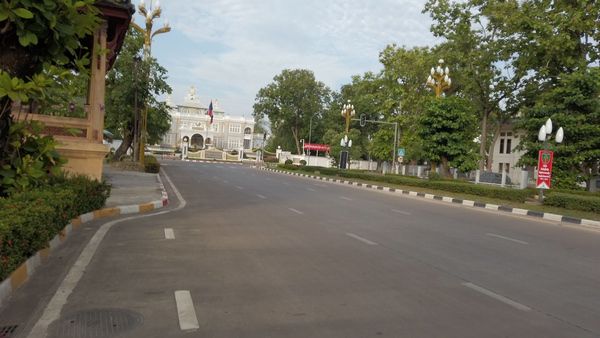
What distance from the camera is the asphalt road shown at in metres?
3.88

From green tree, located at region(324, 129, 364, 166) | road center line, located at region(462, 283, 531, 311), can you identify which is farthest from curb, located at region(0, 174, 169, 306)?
green tree, located at region(324, 129, 364, 166)

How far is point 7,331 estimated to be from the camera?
A: 363cm

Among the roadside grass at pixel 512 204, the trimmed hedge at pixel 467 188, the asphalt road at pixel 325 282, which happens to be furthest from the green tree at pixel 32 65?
the trimmed hedge at pixel 467 188

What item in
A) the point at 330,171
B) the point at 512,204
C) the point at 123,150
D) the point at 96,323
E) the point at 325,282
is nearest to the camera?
the point at 96,323

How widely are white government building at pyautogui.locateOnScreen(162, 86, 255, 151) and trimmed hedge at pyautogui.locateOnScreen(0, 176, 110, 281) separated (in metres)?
78.0

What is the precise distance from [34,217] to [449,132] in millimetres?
25473

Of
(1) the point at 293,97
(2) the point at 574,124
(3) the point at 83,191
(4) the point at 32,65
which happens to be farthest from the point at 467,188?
(1) the point at 293,97

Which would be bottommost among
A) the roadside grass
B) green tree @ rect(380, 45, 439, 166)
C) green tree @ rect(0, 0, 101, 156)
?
the roadside grass

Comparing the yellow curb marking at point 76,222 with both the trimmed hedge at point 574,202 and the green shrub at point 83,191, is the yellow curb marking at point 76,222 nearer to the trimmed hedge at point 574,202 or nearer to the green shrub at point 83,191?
the green shrub at point 83,191

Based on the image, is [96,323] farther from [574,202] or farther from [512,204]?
[512,204]

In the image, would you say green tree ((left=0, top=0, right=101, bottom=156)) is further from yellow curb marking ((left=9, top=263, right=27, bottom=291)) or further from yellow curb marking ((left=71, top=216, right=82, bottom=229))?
yellow curb marking ((left=9, top=263, right=27, bottom=291))

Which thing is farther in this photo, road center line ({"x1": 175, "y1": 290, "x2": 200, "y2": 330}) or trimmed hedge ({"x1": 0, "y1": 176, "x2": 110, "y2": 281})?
trimmed hedge ({"x1": 0, "y1": 176, "x2": 110, "y2": 281})

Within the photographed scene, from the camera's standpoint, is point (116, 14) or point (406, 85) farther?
point (406, 85)

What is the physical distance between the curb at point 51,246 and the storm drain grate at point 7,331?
1.99 ft
